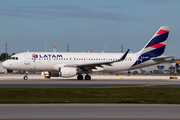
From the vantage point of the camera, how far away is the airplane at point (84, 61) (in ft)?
132

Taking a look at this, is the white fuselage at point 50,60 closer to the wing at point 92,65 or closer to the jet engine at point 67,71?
the wing at point 92,65

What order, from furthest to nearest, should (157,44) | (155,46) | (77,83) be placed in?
(157,44), (155,46), (77,83)

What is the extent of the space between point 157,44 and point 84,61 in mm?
12717

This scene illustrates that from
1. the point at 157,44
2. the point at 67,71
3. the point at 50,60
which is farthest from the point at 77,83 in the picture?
the point at 157,44

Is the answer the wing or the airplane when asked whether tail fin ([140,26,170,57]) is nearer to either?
the airplane

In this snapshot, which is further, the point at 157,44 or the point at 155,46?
the point at 157,44

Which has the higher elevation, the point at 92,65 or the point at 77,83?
the point at 92,65

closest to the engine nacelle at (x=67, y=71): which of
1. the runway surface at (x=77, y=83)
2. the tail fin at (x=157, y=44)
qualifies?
the runway surface at (x=77, y=83)

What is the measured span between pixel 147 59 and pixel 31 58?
1862cm

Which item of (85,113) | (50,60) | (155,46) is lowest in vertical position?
(85,113)

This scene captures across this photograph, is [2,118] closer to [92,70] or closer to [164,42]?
[92,70]

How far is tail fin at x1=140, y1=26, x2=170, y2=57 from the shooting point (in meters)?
45.1

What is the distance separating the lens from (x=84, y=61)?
42406 mm

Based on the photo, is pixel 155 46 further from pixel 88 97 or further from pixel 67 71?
pixel 88 97
